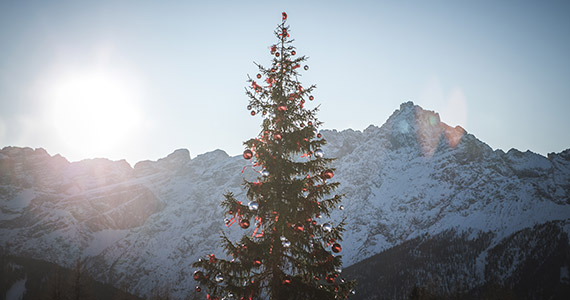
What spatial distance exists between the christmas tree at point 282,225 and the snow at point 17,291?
14986 centimetres

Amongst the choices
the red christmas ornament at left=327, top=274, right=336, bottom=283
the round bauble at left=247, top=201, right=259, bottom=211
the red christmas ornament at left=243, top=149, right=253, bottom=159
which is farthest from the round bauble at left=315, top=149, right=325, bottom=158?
the red christmas ornament at left=327, top=274, right=336, bottom=283

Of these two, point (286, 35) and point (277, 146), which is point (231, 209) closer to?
point (277, 146)

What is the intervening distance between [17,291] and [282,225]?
161442 mm

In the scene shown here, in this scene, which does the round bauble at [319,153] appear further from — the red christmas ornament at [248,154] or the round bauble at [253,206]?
the round bauble at [253,206]

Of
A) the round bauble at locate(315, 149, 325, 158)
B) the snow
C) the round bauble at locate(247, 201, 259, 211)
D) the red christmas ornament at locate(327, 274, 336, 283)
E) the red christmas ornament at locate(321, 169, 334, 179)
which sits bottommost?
the snow

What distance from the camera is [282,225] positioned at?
10.3 metres

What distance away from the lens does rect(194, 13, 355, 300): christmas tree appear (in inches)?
404

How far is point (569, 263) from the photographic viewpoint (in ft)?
492

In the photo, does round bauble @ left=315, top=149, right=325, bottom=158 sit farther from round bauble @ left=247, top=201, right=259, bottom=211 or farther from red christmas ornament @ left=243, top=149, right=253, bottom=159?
round bauble @ left=247, top=201, right=259, bottom=211

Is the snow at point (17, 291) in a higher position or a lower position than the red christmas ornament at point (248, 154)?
lower

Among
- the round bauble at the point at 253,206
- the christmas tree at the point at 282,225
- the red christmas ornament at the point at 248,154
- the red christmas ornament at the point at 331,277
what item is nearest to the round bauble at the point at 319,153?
the christmas tree at the point at 282,225

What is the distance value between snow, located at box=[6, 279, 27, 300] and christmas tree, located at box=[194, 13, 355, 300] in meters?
150

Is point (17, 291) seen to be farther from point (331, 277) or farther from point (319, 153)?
point (319, 153)

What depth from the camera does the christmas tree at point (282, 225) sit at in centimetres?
1027
